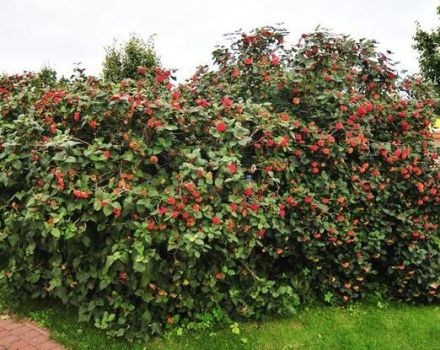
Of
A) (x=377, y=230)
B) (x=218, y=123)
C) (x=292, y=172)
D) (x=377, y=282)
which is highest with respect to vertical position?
(x=218, y=123)

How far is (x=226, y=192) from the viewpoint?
10.8 feet

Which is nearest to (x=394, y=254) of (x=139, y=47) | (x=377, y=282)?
(x=377, y=282)

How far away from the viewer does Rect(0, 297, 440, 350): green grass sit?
10.5 feet

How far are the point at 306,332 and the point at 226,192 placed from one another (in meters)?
1.28

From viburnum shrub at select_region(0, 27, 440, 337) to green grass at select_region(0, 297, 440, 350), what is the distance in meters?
0.13

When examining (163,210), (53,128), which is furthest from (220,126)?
(53,128)

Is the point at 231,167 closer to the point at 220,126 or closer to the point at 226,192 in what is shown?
the point at 226,192

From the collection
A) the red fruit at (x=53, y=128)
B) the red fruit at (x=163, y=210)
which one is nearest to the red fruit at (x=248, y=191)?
the red fruit at (x=163, y=210)

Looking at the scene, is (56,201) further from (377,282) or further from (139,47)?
(139,47)

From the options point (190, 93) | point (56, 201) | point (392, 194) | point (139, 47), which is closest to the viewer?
point (56, 201)

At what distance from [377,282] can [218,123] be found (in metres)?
2.24

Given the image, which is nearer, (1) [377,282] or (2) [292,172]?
(2) [292,172]

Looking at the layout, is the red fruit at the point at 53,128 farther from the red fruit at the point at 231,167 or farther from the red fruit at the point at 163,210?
the red fruit at the point at 231,167

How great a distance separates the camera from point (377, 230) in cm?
397
